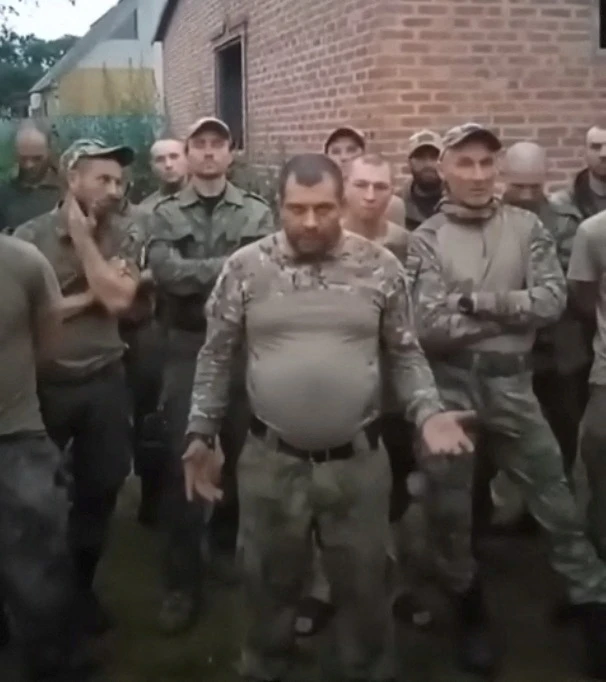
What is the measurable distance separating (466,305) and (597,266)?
1.81 ft

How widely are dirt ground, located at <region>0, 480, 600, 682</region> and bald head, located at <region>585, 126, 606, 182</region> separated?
69.1 inches

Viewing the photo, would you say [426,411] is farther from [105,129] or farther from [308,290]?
[105,129]

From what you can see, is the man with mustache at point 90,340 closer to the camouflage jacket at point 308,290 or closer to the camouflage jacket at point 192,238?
the camouflage jacket at point 192,238

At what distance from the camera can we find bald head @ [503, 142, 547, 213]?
5145 mm

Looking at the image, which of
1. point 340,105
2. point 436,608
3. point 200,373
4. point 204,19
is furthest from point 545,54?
point 204,19

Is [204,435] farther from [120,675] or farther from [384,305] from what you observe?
[120,675]

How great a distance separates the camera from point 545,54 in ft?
23.8

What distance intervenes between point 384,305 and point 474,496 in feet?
5.00

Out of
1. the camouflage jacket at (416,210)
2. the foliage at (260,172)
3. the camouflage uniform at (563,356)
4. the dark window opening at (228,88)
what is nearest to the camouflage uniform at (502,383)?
the camouflage uniform at (563,356)

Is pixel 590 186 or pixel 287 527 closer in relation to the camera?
pixel 287 527

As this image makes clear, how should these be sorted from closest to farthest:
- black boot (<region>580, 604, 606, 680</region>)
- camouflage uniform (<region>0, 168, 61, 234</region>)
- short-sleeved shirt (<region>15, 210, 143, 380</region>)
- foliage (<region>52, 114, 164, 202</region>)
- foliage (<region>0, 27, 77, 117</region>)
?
black boot (<region>580, 604, 606, 680</region>), short-sleeved shirt (<region>15, 210, 143, 380</region>), camouflage uniform (<region>0, 168, 61, 234</region>), foliage (<region>52, 114, 164, 202</region>), foliage (<region>0, 27, 77, 117</region>)

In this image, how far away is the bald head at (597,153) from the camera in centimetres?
525

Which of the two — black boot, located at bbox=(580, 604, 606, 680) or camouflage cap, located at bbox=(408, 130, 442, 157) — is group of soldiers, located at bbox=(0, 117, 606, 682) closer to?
black boot, located at bbox=(580, 604, 606, 680)

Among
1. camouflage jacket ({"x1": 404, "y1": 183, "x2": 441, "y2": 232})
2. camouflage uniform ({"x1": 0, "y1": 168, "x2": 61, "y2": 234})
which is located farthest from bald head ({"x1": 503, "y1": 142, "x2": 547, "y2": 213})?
camouflage uniform ({"x1": 0, "y1": 168, "x2": 61, "y2": 234})
